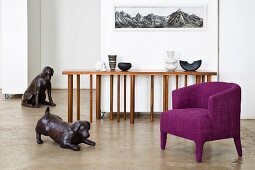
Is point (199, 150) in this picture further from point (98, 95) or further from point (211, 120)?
point (98, 95)

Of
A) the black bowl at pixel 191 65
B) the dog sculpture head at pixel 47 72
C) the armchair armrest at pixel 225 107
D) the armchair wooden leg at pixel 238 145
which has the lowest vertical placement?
the armchair wooden leg at pixel 238 145

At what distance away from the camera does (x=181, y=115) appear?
4.52 meters

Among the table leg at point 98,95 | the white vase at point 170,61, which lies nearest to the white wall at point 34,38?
the table leg at point 98,95

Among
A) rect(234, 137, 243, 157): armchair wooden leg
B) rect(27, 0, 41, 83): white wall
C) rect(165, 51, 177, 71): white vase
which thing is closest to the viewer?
rect(234, 137, 243, 157): armchair wooden leg

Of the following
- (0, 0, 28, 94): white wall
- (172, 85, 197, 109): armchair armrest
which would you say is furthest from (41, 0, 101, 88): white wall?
(172, 85, 197, 109): armchair armrest

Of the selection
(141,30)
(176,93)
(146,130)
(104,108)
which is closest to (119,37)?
(141,30)

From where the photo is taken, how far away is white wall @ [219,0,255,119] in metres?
6.80

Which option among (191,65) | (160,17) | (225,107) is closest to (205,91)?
(225,107)

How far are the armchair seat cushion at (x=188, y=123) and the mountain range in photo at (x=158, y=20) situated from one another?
8.16ft

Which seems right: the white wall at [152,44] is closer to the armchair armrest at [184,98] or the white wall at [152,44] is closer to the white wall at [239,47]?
the white wall at [239,47]

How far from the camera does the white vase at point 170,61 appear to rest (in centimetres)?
664

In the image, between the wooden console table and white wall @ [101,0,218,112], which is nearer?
the wooden console table

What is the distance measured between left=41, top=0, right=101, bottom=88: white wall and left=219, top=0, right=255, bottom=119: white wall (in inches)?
215

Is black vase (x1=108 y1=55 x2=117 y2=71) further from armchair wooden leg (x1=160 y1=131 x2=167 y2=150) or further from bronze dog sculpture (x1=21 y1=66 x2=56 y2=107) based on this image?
armchair wooden leg (x1=160 y1=131 x2=167 y2=150)
